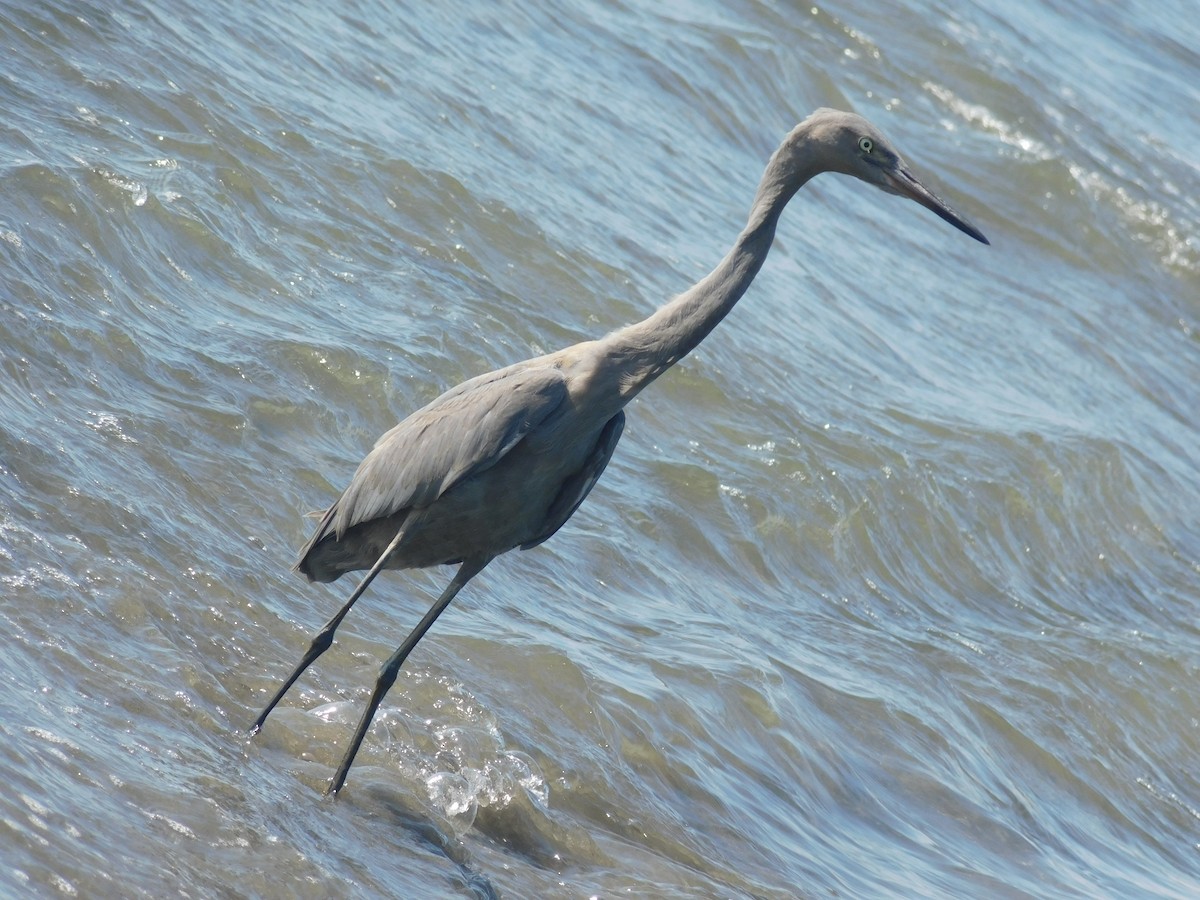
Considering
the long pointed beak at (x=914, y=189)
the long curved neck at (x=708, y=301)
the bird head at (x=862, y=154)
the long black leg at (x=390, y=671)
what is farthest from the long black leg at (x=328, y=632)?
the long pointed beak at (x=914, y=189)

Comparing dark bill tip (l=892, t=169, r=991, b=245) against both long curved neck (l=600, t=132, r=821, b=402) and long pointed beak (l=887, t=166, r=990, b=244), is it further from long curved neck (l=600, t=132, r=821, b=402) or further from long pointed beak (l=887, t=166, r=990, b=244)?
long curved neck (l=600, t=132, r=821, b=402)

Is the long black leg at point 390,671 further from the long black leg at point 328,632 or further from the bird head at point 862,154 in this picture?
the bird head at point 862,154

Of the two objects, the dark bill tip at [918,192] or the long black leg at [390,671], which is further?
the dark bill tip at [918,192]

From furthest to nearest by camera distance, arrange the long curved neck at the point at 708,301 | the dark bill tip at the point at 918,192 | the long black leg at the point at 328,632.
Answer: the long black leg at the point at 328,632 < the dark bill tip at the point at 918,192 < the long curved neck at the point at 708,301

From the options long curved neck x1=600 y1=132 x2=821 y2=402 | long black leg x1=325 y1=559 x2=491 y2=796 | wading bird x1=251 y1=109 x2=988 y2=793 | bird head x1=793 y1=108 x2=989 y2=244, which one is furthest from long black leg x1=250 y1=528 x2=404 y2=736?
bird head x1=793 y1=108 x2=989 y2=244

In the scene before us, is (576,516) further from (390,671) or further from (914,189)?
(914,189)

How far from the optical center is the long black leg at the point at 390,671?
582 centimetres

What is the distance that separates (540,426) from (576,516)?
3.10 meters

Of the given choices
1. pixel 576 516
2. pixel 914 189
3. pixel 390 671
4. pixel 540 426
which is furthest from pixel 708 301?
pixel 576 516

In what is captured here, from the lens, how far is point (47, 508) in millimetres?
6414

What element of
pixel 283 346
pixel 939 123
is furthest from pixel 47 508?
pixel 939 123

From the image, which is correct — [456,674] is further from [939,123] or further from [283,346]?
[939,123]

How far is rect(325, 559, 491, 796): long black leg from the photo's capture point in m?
5.82

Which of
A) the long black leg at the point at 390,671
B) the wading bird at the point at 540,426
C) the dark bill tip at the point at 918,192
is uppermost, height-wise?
the dark bill tip at the point at 918,192
